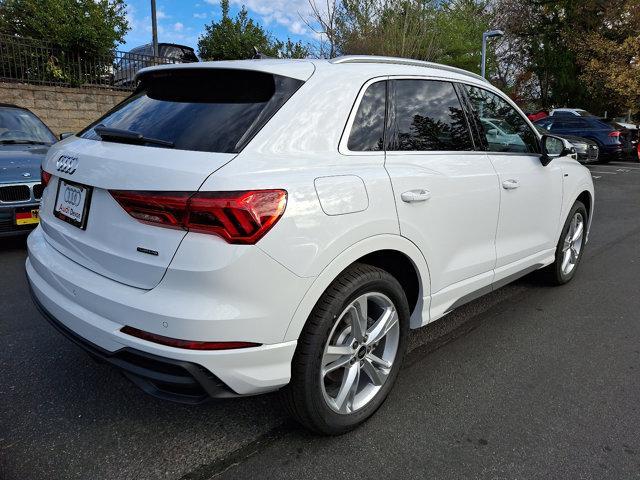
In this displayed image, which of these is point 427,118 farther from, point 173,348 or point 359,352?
point 173,348

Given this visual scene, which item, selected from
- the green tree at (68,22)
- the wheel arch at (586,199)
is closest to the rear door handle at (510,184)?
the wheel arch at (586,199)

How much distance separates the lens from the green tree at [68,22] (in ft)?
39.6

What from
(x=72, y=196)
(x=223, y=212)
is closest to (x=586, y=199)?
(x=223, y=212)

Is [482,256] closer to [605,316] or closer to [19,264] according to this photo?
[605,316]

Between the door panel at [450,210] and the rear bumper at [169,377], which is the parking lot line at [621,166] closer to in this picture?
the door panel at [450,210]

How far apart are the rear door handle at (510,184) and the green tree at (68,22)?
1203 centimetres

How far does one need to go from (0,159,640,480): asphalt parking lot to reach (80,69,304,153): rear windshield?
135cm

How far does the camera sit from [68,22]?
1217 cm

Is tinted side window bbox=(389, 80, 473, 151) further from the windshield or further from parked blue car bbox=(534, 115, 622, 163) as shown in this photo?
parked blue car bbox=(534, 115, 622, 163)

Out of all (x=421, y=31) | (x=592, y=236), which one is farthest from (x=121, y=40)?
(x=592, y=236)

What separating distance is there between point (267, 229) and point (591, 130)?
19.1 m

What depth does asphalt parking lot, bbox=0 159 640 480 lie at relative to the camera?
86.4 inches

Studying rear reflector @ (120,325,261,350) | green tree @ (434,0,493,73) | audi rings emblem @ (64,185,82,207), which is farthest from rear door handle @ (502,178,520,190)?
green tree @ (434,0,493,73)

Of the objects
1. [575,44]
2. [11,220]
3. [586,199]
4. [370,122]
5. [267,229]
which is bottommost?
[11,220]
